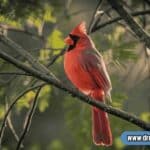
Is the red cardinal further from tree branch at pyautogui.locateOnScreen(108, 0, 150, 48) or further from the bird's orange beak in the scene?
tree branch at pyautogui.locateOnScreen(108, 0, 150, 48)

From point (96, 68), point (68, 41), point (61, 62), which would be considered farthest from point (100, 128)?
point (61, 62)

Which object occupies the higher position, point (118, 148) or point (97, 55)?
point (97, 55)

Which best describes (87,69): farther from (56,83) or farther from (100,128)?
(56,83)

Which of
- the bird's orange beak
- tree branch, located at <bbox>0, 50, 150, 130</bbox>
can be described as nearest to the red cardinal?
the bird's orange beak

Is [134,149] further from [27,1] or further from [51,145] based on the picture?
[51,145]

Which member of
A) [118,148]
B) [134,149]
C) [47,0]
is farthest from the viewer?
[118,148]

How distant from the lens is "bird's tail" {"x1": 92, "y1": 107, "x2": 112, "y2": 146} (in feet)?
8.48

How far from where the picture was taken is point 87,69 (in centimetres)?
271

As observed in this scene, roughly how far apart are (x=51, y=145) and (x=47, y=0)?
2338 millimetres

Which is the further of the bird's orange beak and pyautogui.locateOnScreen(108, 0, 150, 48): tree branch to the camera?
the bird's orange beak

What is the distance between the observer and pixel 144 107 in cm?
438

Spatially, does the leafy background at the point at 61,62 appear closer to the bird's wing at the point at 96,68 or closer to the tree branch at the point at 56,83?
the bird's wing at the point at 96,68

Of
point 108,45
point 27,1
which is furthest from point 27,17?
point 108,45

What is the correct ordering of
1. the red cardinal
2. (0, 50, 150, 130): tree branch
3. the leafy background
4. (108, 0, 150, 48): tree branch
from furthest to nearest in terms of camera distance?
→ 1. the leafy background
2. the red cardinal
3. (108, 0, 150, 48): tree branch
4. (0, 50, 150, 130): tree branch
